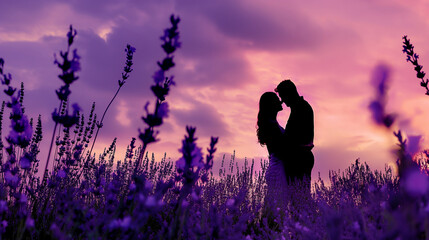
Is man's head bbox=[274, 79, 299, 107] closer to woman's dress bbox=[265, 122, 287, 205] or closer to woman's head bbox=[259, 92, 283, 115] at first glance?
woman's head bbox=[259, 92, 283, 115]

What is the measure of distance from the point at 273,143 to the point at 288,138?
1.10 feet

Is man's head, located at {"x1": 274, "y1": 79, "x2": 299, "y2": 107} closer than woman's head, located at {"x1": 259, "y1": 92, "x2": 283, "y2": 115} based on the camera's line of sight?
Yes

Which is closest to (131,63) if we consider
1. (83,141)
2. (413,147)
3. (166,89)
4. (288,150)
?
(83,141)

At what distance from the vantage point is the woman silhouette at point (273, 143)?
5.18 meters

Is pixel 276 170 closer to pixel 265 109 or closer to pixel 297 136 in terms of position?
pixel 297 136

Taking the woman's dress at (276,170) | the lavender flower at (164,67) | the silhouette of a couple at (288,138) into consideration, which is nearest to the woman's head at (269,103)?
the silhouette of a couple at (288,138)

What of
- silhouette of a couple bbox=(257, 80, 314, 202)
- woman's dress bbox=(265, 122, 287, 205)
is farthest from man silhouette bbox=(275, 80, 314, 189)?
woman's dress bbox=(265, 122, 287, 205)

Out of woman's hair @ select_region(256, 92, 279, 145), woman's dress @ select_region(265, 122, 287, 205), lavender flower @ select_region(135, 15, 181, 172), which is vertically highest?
woman's hair @ select_region(256, 92, 279, 145)

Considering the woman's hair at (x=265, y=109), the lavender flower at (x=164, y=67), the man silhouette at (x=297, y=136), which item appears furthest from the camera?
the woman's hair at (x=265, y=109)

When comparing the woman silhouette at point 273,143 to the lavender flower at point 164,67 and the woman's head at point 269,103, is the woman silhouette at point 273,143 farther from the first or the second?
the lavender flower at point 164,67

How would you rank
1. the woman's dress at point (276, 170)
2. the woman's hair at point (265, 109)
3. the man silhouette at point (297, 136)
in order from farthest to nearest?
1. the woman's hair at point (265, 109)
2. the woman's dress at point (276, 170)
3. the man silhouette at point (297, 136)

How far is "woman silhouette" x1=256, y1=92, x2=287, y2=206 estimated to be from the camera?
204 inches

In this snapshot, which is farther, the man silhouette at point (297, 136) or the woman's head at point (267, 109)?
the woman's head at point (267, 109)

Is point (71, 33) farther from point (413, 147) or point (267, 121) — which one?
point (267, 121)
